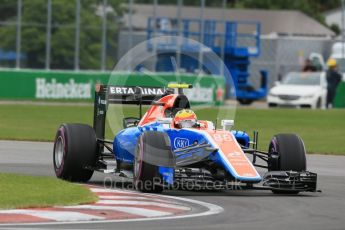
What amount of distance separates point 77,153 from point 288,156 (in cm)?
A: 288

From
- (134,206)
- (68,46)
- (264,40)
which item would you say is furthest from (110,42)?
(134,206)

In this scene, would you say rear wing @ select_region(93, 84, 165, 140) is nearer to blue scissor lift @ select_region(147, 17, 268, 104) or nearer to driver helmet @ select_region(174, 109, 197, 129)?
driver helmet @ select_region(174, 109, 197, 129)

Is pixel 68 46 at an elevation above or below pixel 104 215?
above

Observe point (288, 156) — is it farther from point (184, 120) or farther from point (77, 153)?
point (77, 153)

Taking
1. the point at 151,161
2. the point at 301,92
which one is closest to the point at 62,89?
the point at 301,92

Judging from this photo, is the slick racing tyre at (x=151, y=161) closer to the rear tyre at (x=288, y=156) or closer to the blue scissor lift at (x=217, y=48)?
the rear tyre at (x=288, y=156)

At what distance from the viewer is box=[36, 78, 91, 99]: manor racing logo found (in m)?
45.3

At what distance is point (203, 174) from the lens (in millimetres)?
15680

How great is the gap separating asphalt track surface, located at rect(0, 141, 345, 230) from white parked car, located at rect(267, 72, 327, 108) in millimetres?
25594

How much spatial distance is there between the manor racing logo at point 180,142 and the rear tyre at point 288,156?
1292mm

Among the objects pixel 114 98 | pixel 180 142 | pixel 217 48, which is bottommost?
pixel 180 142

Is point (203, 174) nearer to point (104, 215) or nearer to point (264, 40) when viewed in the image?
point (104, 215)

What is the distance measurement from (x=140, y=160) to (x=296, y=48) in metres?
47.8

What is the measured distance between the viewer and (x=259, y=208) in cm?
1412
